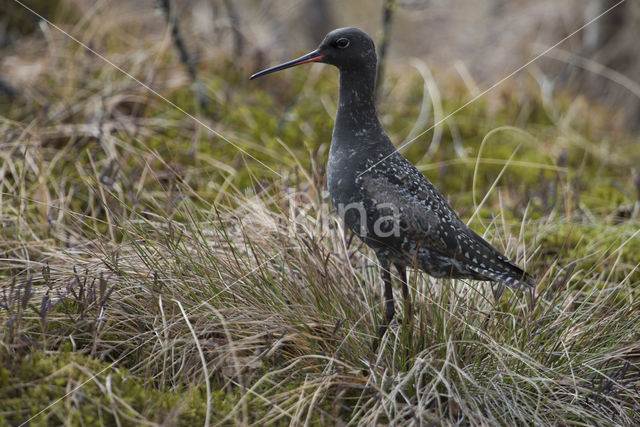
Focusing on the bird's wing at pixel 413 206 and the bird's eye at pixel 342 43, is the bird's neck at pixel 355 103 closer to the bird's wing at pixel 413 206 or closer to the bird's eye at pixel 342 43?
the bird's eye at pixel 342 43

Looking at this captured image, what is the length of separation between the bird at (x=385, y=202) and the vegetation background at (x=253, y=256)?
202mm

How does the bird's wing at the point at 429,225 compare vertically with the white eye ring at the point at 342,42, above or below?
below

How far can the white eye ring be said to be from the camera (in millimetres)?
3221

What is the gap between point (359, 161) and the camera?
317 cm

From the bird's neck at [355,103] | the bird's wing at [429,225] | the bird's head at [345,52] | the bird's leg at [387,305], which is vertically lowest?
the bird's leg at [387,305]

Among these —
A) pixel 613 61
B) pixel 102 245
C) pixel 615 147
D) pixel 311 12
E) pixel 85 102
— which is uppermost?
pixel 311 12

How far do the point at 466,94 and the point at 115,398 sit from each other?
242 inches

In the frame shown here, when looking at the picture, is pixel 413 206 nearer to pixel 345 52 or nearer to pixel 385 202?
pixel 385 202

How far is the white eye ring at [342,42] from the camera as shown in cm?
322

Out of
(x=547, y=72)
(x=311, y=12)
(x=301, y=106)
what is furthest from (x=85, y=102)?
(x=547, y=72)

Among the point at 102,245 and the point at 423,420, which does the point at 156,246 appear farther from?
the point at 423,420

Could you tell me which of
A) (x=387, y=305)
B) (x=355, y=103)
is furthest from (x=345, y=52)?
(x=387, y=305)

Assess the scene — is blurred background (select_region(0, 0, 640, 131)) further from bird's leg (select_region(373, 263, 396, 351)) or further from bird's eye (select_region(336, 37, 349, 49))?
bird's leg (select_region(373, 263, 396, 351))

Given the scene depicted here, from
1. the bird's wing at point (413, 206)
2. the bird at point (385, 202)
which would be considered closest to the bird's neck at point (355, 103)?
the bird at point (385, 202)
